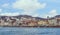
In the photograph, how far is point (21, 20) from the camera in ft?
52.5

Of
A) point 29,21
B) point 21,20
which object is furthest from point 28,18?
point 21,20

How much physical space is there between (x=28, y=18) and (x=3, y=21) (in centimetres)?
191

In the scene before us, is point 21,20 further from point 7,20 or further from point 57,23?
point 57,23

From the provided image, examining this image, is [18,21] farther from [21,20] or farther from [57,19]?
[57,19]

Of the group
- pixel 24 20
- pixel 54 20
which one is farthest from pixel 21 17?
pixel 54 20

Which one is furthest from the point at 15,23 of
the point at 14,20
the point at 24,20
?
the point at 24,20

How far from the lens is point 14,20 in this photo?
16125 millimetres

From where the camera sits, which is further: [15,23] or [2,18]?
[15,23]

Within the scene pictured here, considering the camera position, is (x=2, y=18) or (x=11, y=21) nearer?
(x=2, y=18)

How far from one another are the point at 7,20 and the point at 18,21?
3.75 feet

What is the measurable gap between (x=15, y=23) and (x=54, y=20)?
3217 mm

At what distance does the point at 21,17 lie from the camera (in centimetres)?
1493

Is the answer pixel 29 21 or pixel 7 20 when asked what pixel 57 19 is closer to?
pixel 29 21

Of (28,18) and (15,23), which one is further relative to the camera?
(15,23)
